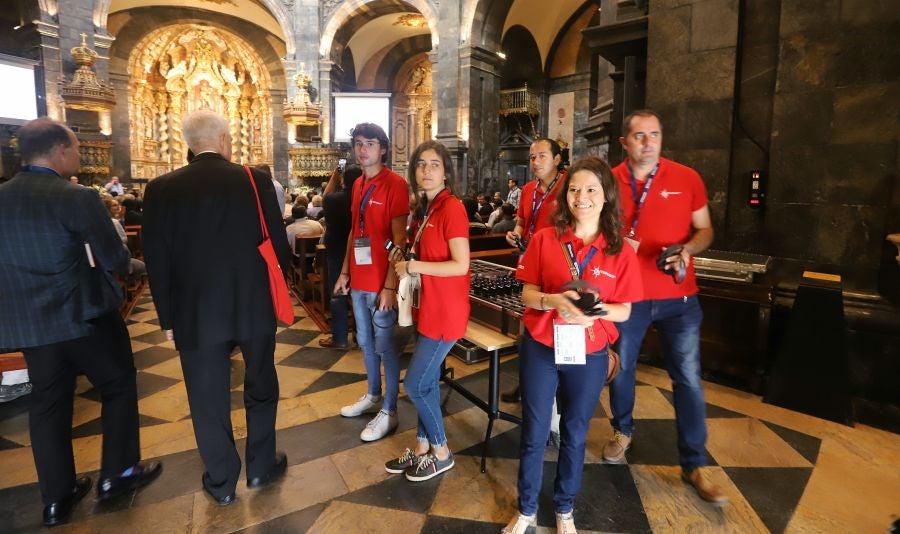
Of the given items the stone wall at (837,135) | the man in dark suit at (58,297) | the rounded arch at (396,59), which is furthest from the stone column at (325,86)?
the man in dark suit at (58,297)

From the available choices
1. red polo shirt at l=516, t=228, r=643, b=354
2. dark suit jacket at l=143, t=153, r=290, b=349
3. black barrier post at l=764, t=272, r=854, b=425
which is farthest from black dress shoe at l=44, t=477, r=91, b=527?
black barrier post at l=764, t=272, r=854, b=425

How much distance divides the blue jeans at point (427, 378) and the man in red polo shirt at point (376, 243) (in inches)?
17.3

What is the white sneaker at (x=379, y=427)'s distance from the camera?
2799mm

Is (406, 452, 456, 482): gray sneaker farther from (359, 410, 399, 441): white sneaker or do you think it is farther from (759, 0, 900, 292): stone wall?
(759, 0, 900, 292): stone wall

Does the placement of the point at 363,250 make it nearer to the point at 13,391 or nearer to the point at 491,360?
the point at 491,360

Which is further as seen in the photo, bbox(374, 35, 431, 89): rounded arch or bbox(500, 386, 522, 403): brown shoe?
bbox(374, 35, 431, 89): rounded arch

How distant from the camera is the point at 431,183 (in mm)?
2213

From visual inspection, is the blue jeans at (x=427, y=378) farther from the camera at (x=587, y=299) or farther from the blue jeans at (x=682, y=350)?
the blue jeans at (x=682, y=350)

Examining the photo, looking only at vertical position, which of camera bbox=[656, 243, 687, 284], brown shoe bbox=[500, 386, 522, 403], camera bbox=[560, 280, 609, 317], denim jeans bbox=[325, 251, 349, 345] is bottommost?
brown shoe bbox=[500, 386, 522, 403]

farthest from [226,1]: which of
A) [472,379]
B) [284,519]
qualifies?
[284,519]

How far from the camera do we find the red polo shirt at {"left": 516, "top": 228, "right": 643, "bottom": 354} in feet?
5.85

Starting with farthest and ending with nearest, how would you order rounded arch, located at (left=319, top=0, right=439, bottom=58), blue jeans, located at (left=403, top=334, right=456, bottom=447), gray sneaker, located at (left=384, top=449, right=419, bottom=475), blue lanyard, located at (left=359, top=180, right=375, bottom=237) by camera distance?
rounded arch, located at (left=319, top=0, right=439, bottom=58)
blue lanyard, located at (left=359, top=180, right=375, bottom=237)
gray sneaker, located at (left=384, top=449, right=419, bottom=475)
blue jeans, located at (left=403, top=334, right=456, bottom=447)

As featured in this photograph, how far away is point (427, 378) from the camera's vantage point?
2227 millimetres

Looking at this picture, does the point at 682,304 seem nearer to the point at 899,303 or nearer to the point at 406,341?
the point at 899,303
